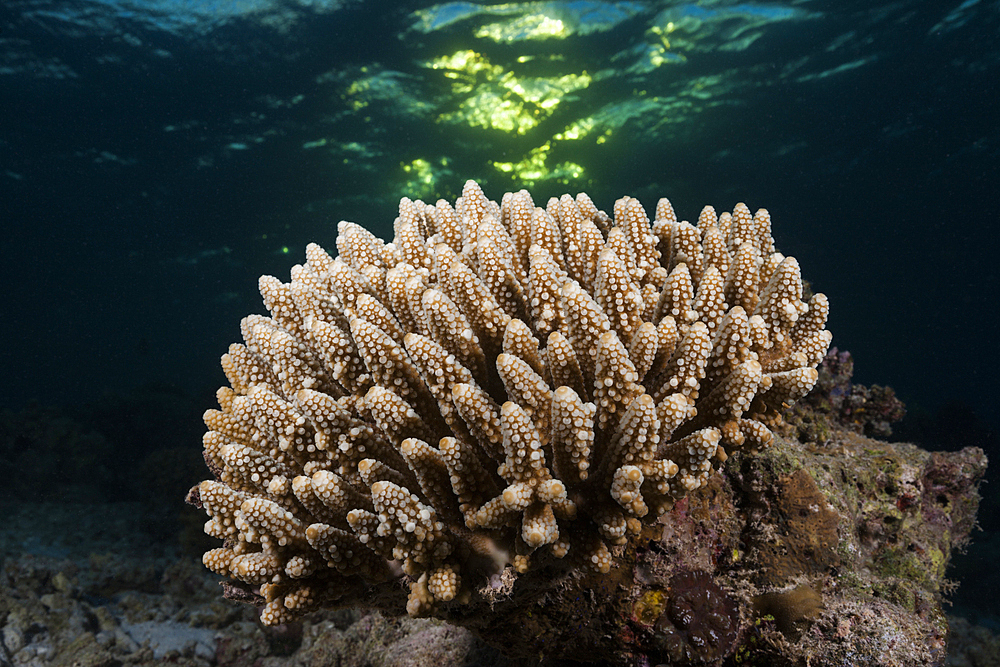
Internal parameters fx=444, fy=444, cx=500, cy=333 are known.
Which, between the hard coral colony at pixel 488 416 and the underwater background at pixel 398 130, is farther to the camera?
the underwater background at pixel 398 130

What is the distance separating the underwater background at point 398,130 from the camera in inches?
Result: 626

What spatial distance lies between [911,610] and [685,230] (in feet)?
7.66

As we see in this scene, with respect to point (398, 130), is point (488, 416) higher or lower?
lower

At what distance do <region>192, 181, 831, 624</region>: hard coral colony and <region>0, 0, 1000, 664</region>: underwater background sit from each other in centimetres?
1410

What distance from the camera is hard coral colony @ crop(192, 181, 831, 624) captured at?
176 cm

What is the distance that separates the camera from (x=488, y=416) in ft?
5.94

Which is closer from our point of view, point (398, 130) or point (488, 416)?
point (488, 416)

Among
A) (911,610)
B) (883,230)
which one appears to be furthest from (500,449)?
Answer: (883,230)

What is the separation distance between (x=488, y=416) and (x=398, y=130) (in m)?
22.8

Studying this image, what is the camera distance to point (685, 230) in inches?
103

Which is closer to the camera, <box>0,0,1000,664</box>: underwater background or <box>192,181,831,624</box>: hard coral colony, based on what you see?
<box>192,181,831,624</box>: hard coral colony

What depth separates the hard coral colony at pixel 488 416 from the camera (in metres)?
1.76

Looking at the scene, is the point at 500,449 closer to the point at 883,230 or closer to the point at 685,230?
the point at 685,230

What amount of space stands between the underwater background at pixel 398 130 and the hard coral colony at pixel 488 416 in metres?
14.1
